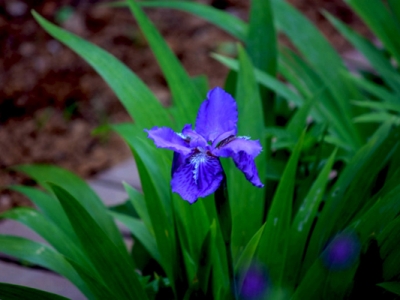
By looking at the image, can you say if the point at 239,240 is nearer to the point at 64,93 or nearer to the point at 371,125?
the point at 371,125

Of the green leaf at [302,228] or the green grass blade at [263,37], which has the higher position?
the green grass blade at [263,37]

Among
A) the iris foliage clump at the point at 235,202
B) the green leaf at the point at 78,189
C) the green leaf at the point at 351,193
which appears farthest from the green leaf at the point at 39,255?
the green leaf at the point at 351,193

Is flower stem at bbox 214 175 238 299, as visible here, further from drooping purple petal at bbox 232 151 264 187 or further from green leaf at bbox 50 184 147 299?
green leaf at bbox 50 184 147 299

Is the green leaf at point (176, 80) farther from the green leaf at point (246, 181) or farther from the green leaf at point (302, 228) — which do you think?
the green leaf at point (302, 228)

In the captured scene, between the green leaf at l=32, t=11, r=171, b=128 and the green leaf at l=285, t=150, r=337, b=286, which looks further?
the green leaf at l=32, t=11, r=171, b=128

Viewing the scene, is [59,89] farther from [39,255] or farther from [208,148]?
[208,148]

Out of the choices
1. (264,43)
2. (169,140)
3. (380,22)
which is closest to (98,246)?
(169,140)

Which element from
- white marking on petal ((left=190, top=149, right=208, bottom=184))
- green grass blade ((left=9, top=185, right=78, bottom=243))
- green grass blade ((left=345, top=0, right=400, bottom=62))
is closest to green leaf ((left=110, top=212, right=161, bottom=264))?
green grass blade ((left=9, top=185, right=78, bottom=243))
